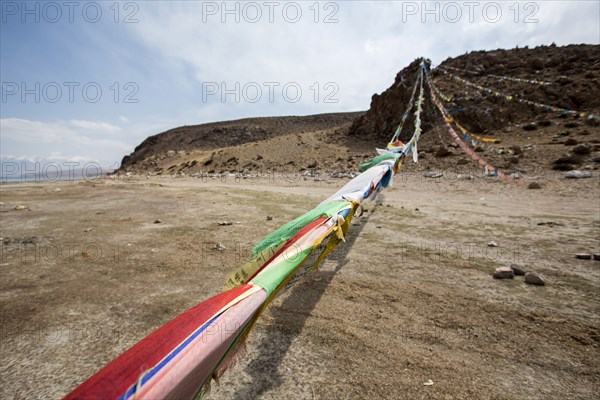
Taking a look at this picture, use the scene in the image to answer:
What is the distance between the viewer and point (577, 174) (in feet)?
34.1

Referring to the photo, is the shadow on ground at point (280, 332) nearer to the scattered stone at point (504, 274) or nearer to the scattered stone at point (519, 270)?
the scattered stone at point (504, 274)

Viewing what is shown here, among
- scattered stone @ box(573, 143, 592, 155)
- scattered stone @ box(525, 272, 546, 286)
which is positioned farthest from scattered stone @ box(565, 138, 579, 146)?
scattered stone @ box(525, 272, 546, 286)

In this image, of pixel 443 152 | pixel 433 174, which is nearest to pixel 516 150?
pixel 443 152

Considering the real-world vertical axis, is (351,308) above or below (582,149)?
below

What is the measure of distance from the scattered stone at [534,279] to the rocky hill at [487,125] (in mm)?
11611

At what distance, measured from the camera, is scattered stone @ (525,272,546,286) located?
3.24 meters

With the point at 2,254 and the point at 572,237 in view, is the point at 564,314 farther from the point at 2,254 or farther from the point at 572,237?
the point at 2,254

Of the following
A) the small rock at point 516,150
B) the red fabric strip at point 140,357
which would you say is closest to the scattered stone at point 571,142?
the small rock at point 516,150

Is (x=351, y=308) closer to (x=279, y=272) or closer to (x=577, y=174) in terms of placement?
(x=279, y=272)

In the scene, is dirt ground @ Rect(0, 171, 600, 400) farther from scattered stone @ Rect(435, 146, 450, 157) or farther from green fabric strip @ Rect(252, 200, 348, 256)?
scattered stone @ Rect(435, 146, 450, 157)

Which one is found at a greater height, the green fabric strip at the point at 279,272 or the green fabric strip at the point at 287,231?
the green fabric strip at the point at 287,231

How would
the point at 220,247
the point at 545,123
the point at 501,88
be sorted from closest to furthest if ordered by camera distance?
the point at 220,247 < the point at 545,123 < the point at 501,88

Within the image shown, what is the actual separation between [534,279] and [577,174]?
34.3 ft

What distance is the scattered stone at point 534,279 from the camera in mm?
3238
